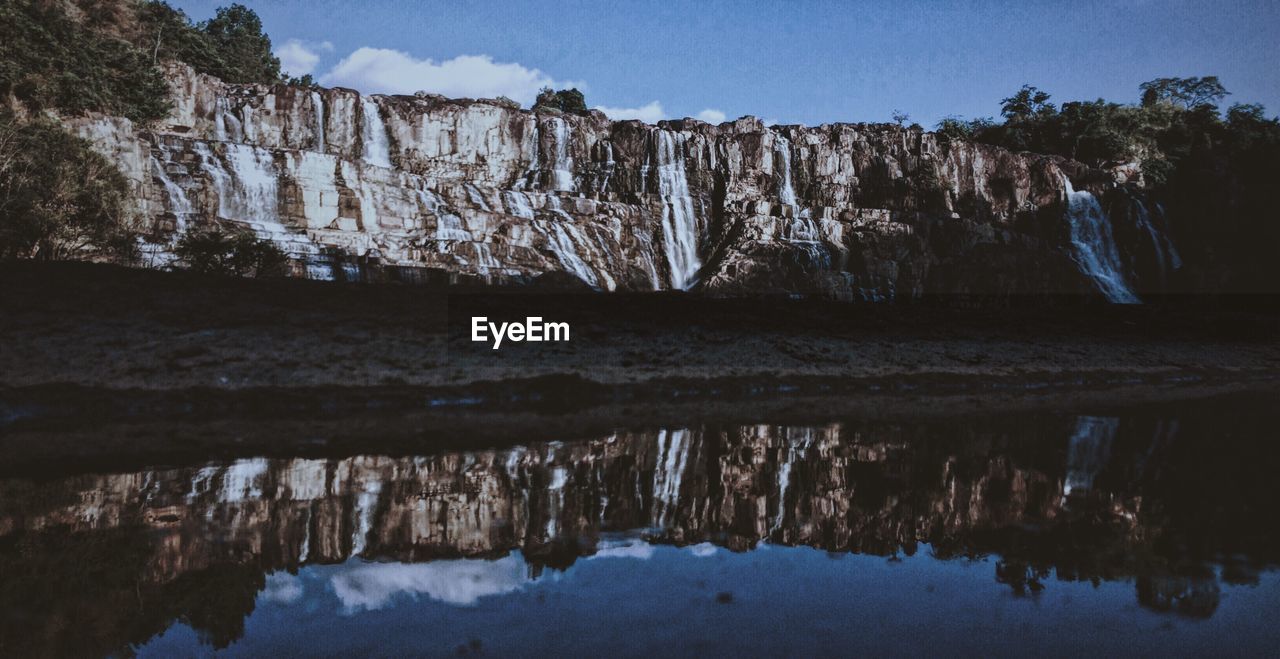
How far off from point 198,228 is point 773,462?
110ft

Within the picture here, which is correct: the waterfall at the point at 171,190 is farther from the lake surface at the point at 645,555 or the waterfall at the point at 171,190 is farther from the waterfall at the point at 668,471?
the waterfall at the point at 668,471

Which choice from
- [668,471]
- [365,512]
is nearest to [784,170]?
[668,471]

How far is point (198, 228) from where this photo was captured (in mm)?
36281

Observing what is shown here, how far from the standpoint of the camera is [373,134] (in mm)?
49656

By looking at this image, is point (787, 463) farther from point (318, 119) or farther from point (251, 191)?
point (318, 119)

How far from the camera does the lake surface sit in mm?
5145

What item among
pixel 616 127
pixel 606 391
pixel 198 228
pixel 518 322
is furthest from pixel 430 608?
pixel 616 127

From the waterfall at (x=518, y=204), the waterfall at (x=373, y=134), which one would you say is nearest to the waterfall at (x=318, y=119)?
the waterfall at (x=373, y=134)

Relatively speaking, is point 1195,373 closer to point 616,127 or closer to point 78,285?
point 78,285

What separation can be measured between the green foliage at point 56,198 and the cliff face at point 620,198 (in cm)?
295

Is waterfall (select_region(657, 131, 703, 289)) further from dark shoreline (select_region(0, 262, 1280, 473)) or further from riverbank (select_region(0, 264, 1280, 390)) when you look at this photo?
dark shoreline (select_region(0, 262, 1280, 473))

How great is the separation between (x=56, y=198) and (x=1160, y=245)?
67227mm

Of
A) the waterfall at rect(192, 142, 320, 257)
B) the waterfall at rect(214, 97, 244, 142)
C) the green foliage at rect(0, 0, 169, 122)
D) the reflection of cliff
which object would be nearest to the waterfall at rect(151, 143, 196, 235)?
the waterfall at rect(192, 142, 320, 257)

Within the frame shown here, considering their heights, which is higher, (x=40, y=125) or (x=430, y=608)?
(x=40, y=125)
